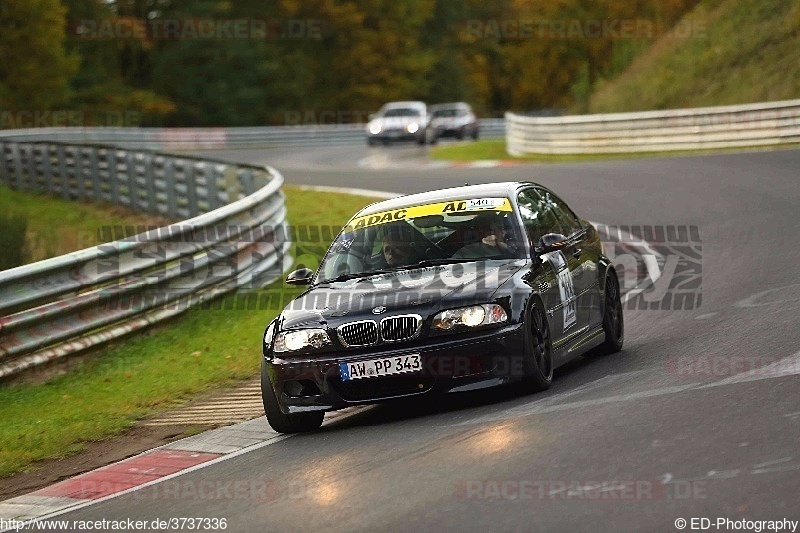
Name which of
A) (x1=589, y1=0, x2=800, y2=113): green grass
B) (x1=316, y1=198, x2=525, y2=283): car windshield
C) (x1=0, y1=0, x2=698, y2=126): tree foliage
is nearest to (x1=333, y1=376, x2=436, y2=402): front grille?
(x1=316, y1=198, x2=525, y2=283): car windshield

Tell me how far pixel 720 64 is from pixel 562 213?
30.2m

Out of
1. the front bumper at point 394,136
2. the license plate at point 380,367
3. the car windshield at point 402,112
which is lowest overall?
the front bumper at point 394,136

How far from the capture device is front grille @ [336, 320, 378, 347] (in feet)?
29.6

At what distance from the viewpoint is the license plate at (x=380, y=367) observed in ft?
29.2

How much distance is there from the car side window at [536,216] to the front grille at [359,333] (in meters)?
1.68

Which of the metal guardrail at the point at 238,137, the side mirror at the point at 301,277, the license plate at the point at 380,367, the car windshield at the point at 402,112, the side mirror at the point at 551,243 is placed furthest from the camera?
the metal guardrail at the point at 238,137

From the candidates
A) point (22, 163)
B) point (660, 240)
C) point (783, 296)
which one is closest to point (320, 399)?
point (783, 296)

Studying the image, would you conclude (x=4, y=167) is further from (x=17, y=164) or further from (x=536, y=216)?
(x=536, y=216)

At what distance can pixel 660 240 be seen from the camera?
59.3 feet

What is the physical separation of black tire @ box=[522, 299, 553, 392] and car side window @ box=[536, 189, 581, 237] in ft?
5.67

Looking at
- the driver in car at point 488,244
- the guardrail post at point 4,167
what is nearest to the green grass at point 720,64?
the guardrail post at point 4,167

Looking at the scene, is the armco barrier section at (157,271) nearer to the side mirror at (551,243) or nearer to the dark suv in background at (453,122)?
the side mirror at (551,243)

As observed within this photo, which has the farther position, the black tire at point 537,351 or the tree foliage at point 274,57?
the tree foliage at point 274,57

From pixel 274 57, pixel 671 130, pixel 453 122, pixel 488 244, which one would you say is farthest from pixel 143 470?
pixel 274 57
